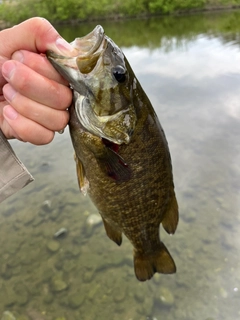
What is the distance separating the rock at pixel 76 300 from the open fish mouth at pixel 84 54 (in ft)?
10.2

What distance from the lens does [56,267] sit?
3.89m

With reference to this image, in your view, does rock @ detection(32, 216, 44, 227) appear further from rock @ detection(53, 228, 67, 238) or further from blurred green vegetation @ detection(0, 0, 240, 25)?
blurred green vegetation @ detection(0, 0, 240, 25)

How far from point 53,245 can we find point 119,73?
11.3 feet

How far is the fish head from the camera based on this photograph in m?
1.20

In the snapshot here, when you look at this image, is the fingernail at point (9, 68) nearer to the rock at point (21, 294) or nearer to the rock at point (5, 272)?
the rock at point (21, 294)

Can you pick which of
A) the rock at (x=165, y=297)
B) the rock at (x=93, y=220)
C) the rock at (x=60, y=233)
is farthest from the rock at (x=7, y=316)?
the rock at (x=165, y=297)

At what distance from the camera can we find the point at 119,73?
4.29 feet

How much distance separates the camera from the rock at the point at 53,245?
163 inches

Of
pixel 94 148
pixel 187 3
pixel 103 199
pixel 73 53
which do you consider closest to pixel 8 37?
pixel 73 53

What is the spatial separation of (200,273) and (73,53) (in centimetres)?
329

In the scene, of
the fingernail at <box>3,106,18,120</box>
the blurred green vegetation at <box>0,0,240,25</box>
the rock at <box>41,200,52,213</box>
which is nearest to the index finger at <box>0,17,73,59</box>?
the fingernail at <box>3,106,18,120</box>

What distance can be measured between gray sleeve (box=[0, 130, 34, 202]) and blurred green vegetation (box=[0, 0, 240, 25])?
36.7 m

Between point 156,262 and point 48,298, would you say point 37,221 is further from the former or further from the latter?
point 156,262

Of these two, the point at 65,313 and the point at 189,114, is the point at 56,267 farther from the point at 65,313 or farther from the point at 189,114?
the point at 189,114
